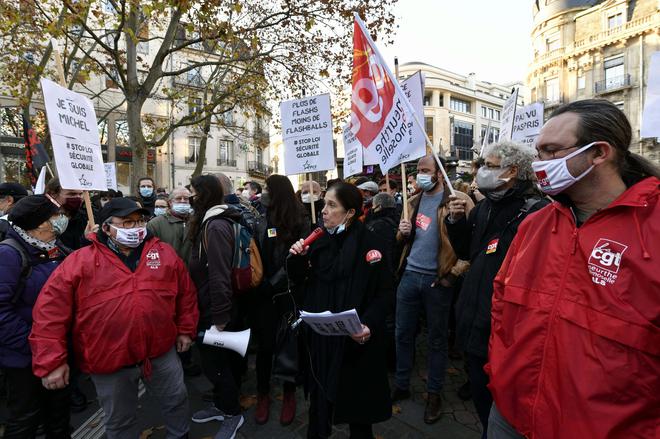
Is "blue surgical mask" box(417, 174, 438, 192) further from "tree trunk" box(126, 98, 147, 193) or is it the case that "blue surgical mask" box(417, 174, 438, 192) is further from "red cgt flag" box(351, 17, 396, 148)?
"tree trunk" box(126, 98, 147, 193)

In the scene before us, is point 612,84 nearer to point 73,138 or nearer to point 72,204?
point 72,204

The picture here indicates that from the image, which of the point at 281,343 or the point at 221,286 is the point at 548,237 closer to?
the point at 281,343

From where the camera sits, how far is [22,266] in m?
2.62

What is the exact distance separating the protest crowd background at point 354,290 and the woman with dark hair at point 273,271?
0.06ft

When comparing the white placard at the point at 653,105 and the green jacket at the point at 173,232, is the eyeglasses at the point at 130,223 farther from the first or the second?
the white placard at the point at 653,105

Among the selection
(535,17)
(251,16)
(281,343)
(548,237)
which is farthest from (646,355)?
(535,17)

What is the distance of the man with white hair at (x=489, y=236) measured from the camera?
2467mm

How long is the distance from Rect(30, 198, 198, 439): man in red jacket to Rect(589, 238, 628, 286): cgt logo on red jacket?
8.42 ft

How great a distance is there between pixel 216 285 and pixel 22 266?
4.27 feet

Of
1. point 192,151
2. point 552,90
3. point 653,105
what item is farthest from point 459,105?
point 653,105

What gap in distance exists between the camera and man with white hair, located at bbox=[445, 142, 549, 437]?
2.47 meters

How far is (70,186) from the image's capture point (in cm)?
309

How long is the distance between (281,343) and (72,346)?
1422mm

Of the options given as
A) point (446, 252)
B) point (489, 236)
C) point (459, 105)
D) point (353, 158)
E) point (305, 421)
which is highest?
point (459, 105)
